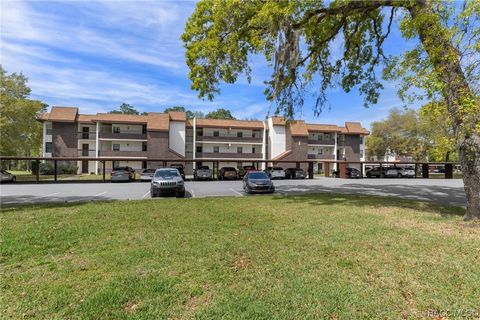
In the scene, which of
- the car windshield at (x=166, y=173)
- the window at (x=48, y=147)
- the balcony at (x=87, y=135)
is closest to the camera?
the car windshield at (x=166, y=173)

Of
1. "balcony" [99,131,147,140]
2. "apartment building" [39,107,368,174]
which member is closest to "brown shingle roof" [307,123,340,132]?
"apartment building" [39,107,368,174]

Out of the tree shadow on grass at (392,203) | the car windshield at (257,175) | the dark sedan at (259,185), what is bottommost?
Result: the tree shadow on grass at (392,203)

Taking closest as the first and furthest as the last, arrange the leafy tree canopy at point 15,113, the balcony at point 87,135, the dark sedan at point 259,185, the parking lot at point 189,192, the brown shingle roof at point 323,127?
the parking lot at point 189,192
the dark sedan at point 259,185
the leafy tree canopy at point 15,113
the balcony at point 87,135
the brown shingle roof at point 323,127

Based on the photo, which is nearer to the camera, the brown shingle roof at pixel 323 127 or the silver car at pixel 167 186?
the silver car at pixel 167 186

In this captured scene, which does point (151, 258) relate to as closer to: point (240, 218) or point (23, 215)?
point (240, 218)

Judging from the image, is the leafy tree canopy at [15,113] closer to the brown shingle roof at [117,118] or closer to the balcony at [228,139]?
the brown shingle roof at [117,118]

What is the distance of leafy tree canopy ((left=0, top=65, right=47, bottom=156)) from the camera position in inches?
1348

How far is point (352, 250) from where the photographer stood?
545 centimetres

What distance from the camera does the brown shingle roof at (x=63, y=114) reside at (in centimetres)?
4203

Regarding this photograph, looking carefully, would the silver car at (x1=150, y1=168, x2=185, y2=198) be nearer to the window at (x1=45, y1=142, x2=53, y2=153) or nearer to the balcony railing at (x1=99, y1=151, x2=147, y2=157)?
the balcony railing at (x1=99, y1=151, x2=147, y2=157)

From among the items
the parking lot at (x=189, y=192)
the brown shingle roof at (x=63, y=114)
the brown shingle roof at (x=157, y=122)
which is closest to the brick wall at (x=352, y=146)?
the parking lot at (x=189, y=192)

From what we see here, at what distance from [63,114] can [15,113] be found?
7795mm

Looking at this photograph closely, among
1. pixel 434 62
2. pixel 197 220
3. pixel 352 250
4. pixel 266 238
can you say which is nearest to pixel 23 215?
pixel 197 220

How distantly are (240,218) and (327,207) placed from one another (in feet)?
13.2
